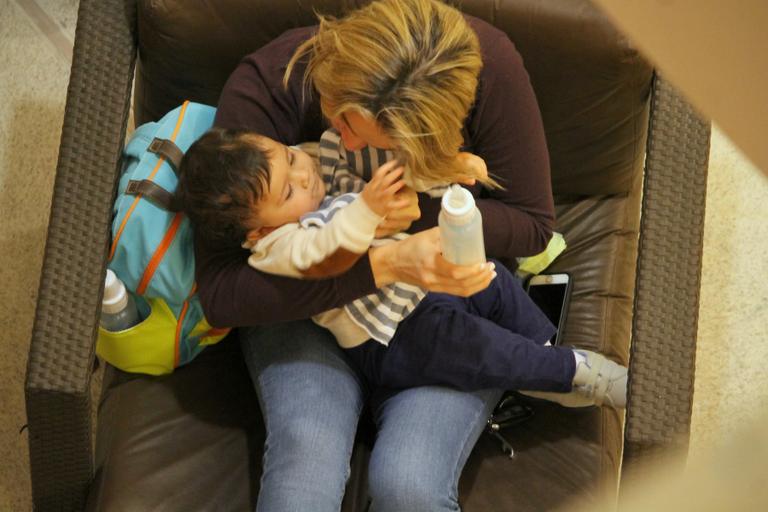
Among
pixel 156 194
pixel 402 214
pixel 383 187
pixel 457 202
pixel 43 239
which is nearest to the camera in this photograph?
pixel 457 202

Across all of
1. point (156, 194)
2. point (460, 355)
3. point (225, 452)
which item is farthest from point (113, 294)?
point (460, 355)

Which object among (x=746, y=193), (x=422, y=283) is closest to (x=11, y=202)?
(x=422, y=283)

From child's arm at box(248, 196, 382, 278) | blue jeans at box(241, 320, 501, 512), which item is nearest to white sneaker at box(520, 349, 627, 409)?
blue jeans at box(241, 320, 501, 512)

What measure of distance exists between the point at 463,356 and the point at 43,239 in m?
1.09

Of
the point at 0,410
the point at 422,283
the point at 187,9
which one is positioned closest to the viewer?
the point at 422,283

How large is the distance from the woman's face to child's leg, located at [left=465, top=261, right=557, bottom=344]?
349 millimetres

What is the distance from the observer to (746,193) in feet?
6.37

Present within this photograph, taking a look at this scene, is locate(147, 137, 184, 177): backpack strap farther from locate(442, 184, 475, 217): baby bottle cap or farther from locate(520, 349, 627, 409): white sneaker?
locate(520, 349, 627, 409): white sneaker

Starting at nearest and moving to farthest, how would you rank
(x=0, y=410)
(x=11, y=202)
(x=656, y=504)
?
(x=656, y=504) → (x=0, y=410) → (x=11, y=202)

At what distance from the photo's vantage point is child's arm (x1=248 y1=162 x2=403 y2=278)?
3.54 ft

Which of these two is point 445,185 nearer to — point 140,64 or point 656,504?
point 140,64

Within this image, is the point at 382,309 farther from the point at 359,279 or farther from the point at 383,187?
the point at 383,187

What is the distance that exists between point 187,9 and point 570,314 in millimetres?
814

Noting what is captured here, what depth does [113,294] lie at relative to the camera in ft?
4.28
